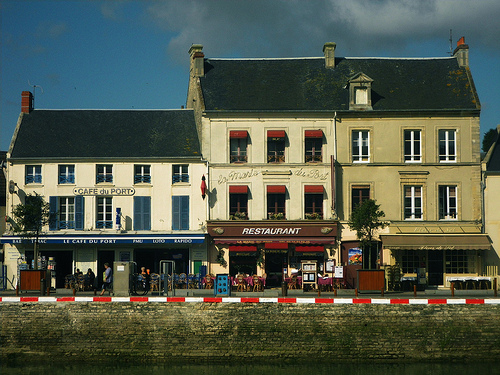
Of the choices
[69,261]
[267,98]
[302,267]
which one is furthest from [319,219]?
[69,261]

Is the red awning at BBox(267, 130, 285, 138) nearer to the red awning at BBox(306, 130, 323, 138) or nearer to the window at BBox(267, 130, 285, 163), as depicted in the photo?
the window at BBox(267, 130, 285, 163)

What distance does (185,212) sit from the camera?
37.3m

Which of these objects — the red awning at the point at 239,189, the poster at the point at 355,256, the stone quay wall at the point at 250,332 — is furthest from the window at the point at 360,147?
the stone quay wall at the point at 250,332

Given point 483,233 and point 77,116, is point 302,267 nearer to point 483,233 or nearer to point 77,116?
point 483,233

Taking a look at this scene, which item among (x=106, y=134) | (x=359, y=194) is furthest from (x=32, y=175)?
(x=359, y=194)

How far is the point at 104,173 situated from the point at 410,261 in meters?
16.8

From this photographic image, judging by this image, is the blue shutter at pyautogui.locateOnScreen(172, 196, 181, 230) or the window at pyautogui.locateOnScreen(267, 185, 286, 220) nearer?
the window at pyautogui.locateOnScreen(267, 185, 286, 220)

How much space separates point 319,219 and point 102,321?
1375 cm

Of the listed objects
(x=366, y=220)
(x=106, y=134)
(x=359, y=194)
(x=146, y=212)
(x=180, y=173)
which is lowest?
(x=366, y=220)

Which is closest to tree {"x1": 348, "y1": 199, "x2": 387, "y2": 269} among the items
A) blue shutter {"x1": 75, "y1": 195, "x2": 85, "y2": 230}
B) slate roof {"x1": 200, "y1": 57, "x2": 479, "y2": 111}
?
slate roof {"x1": 200, "y1": 57, "x2": 479, "y2": 111}

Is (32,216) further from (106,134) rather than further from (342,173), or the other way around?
(342,173)

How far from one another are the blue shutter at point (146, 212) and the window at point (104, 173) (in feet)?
7.22

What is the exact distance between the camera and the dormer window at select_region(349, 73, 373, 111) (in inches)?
1486

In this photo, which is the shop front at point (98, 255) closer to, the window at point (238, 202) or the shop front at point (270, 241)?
the shop front at point (270, 241)
